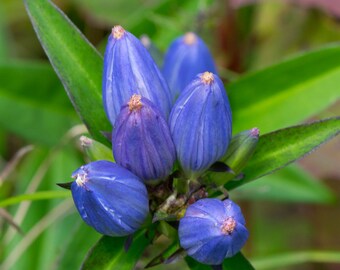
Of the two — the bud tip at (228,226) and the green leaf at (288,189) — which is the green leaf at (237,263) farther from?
the green leaf at (288,189)

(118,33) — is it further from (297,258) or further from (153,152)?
(297,258)

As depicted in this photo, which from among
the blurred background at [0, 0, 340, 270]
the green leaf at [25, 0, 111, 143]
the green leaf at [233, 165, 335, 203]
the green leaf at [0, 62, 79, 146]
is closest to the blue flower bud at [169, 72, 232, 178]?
the green leaf at [25, 0, 111, 143]

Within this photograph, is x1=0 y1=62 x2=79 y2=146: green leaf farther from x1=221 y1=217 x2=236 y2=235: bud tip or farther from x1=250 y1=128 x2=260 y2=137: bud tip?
x1=221 y1=217 x2=236 y2=235: bud tip

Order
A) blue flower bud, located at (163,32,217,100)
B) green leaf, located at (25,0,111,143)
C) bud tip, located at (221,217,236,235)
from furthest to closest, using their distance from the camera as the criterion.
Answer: blue flower bud, located at (163,32,217,100) → green leaf, located at (25,0,111,143) → bud tip, located at (221,217,236,235)

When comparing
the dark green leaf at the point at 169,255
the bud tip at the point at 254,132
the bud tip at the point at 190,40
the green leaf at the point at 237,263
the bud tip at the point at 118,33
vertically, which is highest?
the bud tip at the point at 118,33

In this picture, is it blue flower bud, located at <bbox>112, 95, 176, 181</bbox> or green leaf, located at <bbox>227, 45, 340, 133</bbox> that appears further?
green leaf, located at <bbox>227, 45, 340, 133</bbox>

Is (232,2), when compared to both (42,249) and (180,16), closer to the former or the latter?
(180,16)

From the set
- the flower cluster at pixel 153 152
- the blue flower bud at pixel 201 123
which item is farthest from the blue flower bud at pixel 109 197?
the blue flower bud at pixel 201 123
